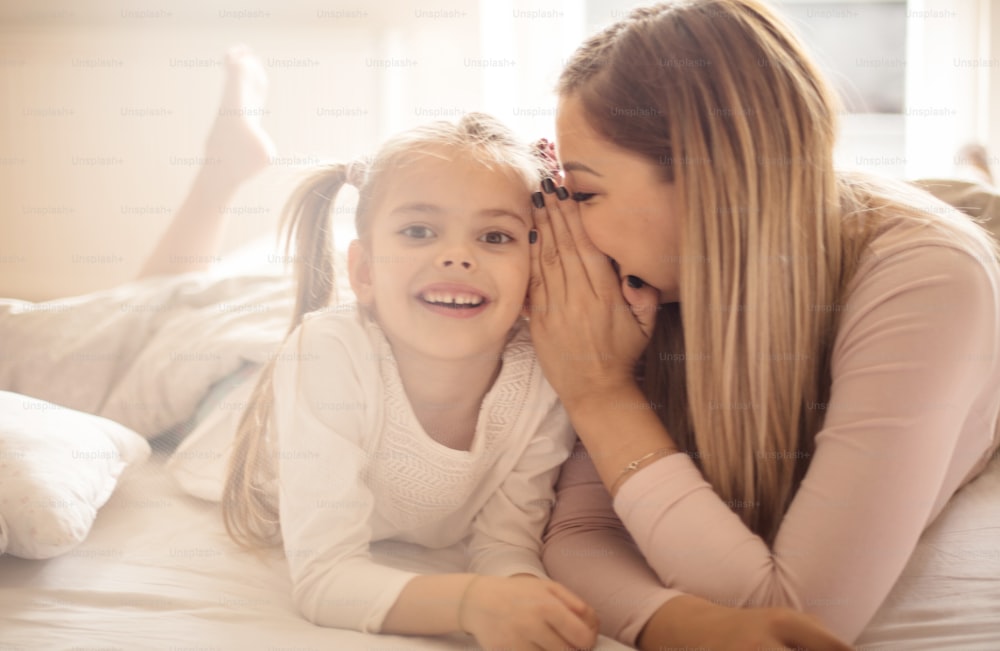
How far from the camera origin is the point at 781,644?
2.60 feet

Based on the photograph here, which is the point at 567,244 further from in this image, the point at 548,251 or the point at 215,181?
the point at 215,181

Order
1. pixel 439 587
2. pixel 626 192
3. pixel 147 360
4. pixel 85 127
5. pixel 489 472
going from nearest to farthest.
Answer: pixel 439 587 → pixel 626 192 → pixel 489 472 → pixel 147 360 → pixel 85 127

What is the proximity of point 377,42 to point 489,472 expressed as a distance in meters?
2.03

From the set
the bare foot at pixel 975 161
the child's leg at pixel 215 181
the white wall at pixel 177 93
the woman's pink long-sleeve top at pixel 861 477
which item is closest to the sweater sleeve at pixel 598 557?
the woman's pink long-sleeve top at pixel 861 477

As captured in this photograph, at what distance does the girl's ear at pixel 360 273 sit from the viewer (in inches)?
45.6

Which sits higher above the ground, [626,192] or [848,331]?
[626,192]

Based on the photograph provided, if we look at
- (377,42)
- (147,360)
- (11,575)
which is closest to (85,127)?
(377,42)

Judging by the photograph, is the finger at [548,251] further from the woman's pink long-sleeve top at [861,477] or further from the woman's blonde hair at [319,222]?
the woman's pink long-sleeve top at [861,477]

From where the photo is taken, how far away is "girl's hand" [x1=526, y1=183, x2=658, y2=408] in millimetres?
1072

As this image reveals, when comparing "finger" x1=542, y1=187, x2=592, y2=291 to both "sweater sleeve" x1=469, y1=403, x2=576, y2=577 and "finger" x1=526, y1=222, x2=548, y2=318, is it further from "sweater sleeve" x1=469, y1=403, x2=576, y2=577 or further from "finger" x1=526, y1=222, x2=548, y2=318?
"sweater sleeve" x1=469, y1=403, x2=576, y2=577

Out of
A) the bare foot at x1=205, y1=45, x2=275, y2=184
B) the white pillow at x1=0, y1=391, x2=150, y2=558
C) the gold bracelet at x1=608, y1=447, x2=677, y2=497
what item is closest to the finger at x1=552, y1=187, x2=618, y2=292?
the gold bracelet at x1=608, y1=447, x2=677, y2=497

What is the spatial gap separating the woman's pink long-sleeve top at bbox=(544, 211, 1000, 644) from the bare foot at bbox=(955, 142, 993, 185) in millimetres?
1409

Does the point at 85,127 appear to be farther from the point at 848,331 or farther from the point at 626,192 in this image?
the point at 848,331

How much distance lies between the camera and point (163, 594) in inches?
39.4
